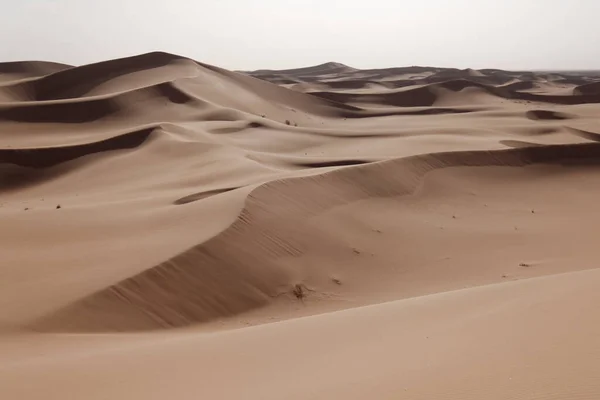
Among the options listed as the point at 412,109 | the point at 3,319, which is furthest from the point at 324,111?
the point at 3,319

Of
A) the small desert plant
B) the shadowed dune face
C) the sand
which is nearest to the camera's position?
the sand

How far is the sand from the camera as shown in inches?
164

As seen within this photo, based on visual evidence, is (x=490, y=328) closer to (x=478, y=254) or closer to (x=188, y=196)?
(x=478, y=254)

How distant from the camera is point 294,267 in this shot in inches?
329

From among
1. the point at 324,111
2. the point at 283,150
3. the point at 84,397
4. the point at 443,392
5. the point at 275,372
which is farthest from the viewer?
the point at 324,111

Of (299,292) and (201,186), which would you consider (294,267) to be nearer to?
(299,292)

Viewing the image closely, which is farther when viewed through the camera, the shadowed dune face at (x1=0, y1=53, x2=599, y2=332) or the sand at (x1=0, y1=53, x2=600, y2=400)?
the shadowed dune face at (x1=0, y1=53, x2=599, y2=332)

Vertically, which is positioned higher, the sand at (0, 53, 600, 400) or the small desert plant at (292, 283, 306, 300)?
the sand at (0, 53, 600, 400)

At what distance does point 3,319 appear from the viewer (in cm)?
593

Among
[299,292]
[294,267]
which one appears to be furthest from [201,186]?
[299,292]

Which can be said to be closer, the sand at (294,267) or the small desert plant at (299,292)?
the sand at (294,267)

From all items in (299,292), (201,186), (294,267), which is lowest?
(299,292)

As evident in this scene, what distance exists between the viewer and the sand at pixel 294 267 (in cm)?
417

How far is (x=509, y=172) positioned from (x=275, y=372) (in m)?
12.9
